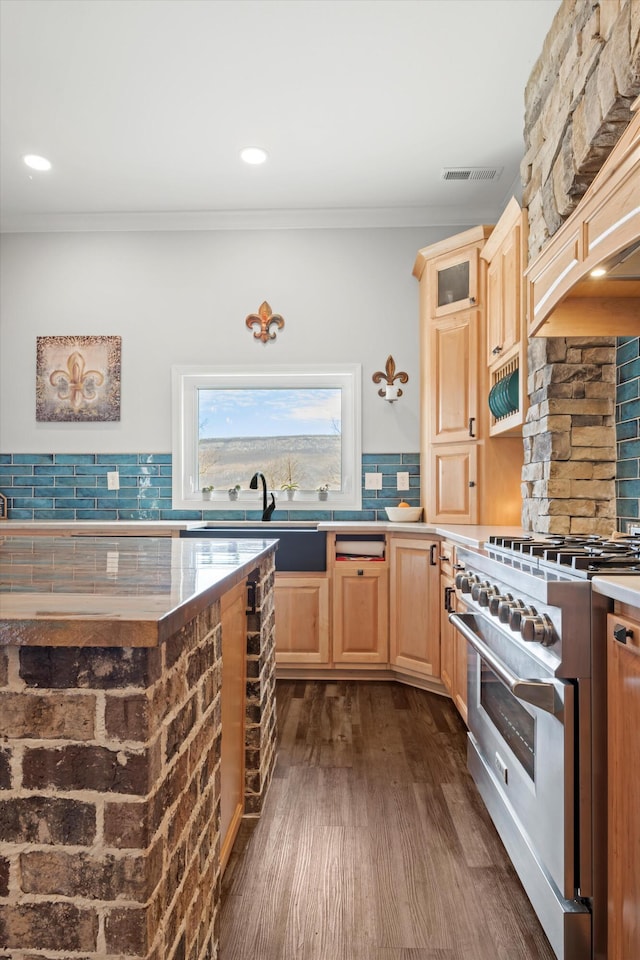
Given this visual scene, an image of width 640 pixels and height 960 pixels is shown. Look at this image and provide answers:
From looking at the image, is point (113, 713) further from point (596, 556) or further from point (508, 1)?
point (508, 1)

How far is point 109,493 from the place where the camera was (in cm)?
424

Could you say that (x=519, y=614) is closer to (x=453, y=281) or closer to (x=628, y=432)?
(x=628, y=432)

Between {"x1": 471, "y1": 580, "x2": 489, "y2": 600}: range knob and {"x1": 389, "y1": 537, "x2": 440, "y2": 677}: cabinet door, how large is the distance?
46.5 inches

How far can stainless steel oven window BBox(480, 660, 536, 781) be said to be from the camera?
1.59 m

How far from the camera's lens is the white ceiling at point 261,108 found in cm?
249

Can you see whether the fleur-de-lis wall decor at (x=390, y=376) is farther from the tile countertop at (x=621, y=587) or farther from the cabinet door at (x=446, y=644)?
the tile countertop at (x=621, y=587)

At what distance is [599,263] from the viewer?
1.53 meters

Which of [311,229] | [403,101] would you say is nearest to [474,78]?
[403,101]

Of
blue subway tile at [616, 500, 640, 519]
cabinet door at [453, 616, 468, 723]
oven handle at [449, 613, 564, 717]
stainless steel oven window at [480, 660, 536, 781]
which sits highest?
blue subway tile at [616, 500, 640, 519]

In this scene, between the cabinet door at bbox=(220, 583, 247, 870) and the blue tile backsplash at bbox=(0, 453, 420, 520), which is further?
the blue tile backsplash at bbox=(0, 453, 420, 520)

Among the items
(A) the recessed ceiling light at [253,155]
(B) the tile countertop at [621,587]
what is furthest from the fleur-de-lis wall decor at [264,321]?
(B) the tile countertop at [621,587]

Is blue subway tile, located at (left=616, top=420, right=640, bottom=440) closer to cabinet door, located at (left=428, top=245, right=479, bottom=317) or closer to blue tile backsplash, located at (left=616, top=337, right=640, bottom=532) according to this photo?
blue tile backsplash, located at (left=616, top=337, right=640, bottom=532)

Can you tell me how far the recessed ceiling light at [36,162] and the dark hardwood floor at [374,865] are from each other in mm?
3338

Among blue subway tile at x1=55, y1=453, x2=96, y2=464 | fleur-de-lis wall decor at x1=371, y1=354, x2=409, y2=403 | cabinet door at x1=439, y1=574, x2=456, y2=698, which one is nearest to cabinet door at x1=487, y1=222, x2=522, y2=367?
fleur-de-lis wall decor at x1=371, y1=354, x2=409, y2=403
